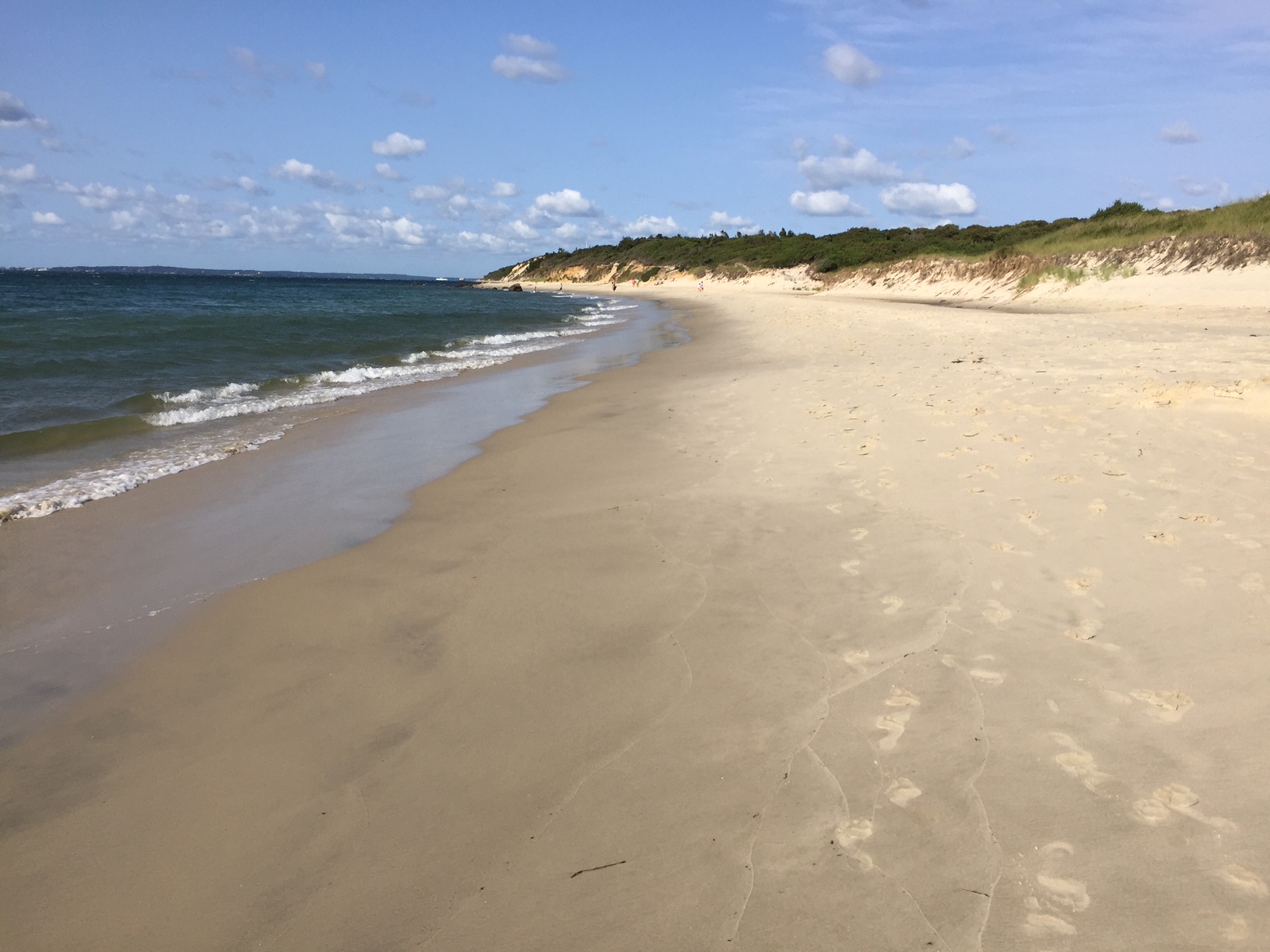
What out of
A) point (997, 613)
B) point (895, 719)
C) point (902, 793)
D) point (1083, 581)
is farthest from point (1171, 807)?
point (1083, 581)

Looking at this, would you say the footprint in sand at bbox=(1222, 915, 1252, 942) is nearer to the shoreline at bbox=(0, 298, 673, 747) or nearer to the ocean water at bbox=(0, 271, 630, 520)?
the shoreline at bbox=(0, 298, 673, 747)

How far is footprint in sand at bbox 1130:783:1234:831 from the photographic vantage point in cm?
254

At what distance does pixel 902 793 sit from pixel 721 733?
2.52 feet

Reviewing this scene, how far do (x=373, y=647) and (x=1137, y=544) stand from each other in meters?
4.52

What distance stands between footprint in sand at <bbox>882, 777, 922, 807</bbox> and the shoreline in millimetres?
3846

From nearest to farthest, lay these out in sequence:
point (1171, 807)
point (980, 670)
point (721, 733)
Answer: point (1171, 807) → point (721, 733) → point (980, 670)

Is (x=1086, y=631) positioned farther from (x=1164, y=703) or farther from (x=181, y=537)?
(x=181, y=537)

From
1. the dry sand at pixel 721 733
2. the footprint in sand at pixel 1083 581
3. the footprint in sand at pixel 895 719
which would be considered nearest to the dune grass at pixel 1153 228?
the dry sand at pixel 721 733

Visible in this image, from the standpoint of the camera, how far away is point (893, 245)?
52.2 metres

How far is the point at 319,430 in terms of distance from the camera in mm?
10719

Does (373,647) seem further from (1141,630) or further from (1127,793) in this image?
(1141,630)

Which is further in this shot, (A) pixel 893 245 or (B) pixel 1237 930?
(A) pixel 893 245

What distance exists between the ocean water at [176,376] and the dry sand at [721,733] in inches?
183

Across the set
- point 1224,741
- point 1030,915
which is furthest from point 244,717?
point 1224,741
